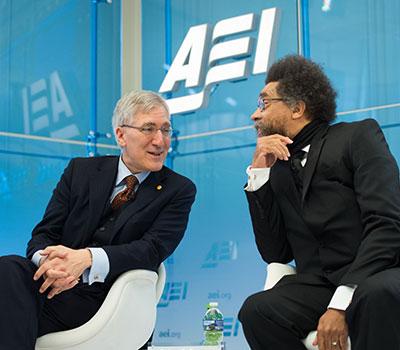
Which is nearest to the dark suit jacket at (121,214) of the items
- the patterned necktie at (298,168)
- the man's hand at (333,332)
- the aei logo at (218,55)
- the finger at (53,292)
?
the finger at (53,292)

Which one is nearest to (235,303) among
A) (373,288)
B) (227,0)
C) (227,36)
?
(227,36)

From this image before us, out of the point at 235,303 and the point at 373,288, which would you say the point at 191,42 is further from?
the point at 373,288

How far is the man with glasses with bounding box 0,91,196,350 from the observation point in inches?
82.0

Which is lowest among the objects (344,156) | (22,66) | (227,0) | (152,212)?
(152,212)

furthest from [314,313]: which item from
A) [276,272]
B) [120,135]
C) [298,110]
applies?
[120,135]

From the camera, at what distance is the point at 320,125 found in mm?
2318

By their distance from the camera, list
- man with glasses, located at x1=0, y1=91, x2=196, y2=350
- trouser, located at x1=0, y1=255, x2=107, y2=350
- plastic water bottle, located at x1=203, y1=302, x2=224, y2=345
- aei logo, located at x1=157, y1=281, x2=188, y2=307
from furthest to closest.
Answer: aei logo, located at x1=157, y1=281, x2=188, y2=307 < plastic water bottle, located at x1=203, y1=302, x2=224, y2=345 < man with glasses, located at x1=0, y1=91, x2=196, y2=350 < trouser, located at x1=0, y1=255, x2=107, y2=350

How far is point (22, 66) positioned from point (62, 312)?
10.4 ft

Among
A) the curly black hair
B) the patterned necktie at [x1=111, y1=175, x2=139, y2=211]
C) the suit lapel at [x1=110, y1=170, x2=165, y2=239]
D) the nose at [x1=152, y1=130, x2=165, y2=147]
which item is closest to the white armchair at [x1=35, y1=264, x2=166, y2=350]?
the suit lapel at [x1=110, y1=170, x2=165, y2=239]

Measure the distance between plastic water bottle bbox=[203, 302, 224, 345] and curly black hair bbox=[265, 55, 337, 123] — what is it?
1814mm

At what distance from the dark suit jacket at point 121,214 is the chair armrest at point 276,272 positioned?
1.55 feet

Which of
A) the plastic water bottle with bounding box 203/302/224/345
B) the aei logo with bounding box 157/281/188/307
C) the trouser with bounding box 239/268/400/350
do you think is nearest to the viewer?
the trouser with bounding box 239/268/400/350

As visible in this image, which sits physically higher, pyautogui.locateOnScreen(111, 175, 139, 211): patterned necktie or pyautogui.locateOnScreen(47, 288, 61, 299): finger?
pyautogui.locateOnScreen(111, 175, 139, 211): patterned necktie

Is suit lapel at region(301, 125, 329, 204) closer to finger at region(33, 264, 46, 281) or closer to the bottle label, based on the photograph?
finger at region(33, 264, 46, 281)
